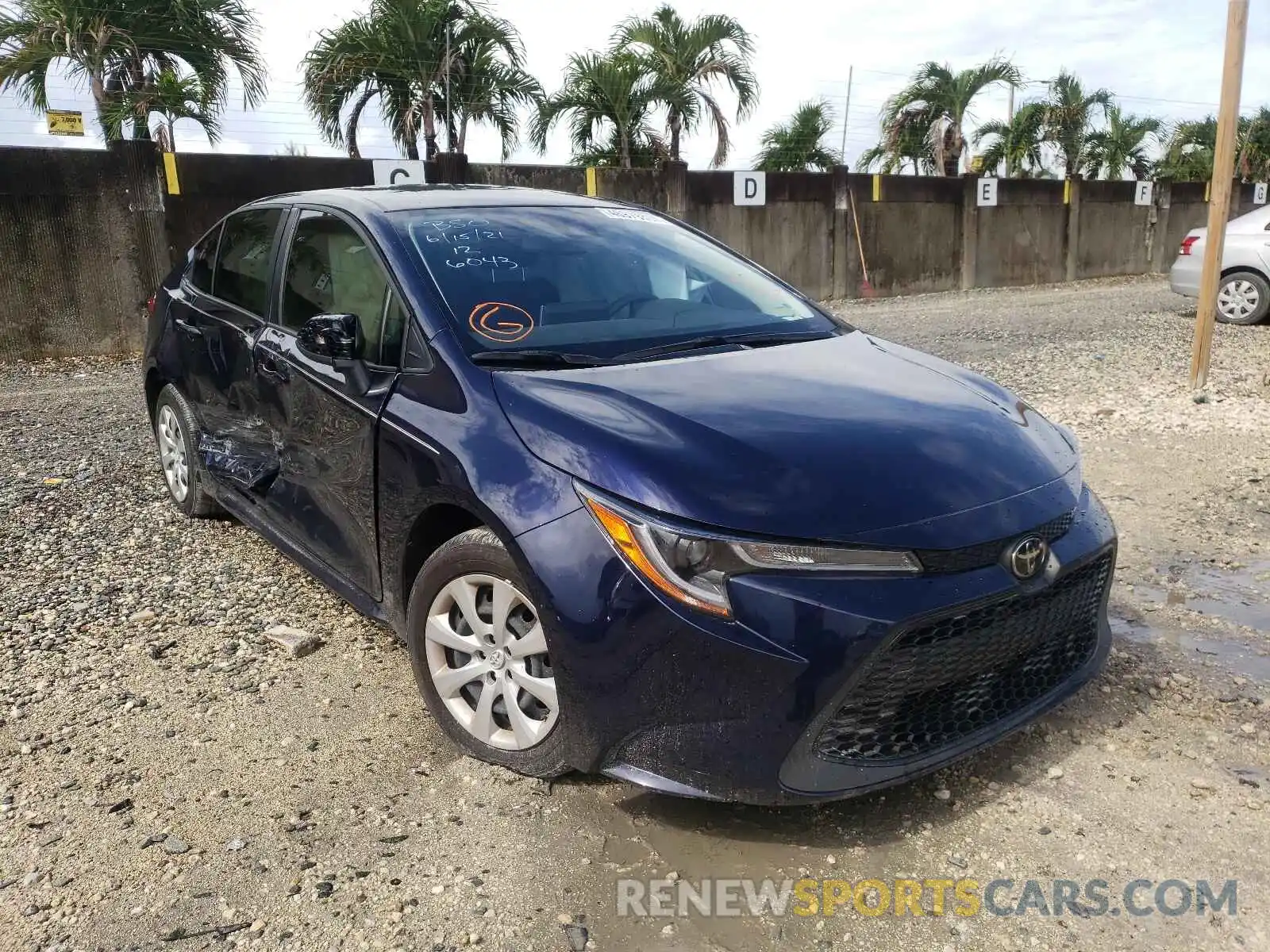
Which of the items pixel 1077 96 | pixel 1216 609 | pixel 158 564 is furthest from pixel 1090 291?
pixel 158 564

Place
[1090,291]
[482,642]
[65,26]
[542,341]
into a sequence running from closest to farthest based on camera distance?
1. [482,642]
2. [542,341]
3. [65,26]
4. [1090,291]

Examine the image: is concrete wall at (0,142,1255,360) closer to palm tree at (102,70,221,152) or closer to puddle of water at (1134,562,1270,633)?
palm tree at (102,70,221,152)

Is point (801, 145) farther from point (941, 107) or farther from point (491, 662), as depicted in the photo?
point (491, 662)

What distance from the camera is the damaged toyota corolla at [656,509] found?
2.29 metres

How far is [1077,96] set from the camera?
95.7 feet

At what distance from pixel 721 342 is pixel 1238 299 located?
1146 cm

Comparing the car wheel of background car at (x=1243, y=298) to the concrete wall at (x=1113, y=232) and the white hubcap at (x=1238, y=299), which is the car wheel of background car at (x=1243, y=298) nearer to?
the white hubcap at (x=1238, y=299)

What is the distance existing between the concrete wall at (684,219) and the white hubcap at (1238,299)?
620 cm

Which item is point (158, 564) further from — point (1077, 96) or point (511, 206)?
point (1077, 96)

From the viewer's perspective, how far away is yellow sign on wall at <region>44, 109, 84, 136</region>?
1020 cm

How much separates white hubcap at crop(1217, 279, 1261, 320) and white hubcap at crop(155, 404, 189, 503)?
11.6m

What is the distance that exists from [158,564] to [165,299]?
135 cm

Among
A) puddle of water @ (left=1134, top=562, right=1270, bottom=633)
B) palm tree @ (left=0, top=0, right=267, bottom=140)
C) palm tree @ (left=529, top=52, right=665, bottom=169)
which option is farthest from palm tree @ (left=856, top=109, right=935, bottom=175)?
puddle of water @ (left=1134, top=562, right=1270, bottom=633)

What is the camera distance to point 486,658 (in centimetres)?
274
